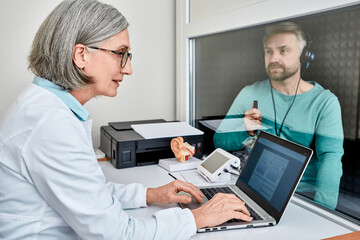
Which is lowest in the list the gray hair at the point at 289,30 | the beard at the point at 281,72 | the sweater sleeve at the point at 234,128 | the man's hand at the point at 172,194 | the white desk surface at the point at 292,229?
the white desk surface at the point at 292,229

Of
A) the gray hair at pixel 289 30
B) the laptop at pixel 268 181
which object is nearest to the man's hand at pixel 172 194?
the laptop at pixel 268 181

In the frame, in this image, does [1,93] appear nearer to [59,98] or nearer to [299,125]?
[59,98]

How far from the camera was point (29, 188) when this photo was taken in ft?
2.58

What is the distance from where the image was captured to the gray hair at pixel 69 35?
2.90 feet

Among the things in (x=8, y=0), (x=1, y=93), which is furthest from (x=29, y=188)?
(x=8, y=0)

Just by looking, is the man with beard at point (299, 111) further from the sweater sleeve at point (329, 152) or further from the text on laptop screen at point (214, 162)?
the text on laptop screen at point (214, 162)

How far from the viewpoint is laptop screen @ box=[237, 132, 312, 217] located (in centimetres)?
96

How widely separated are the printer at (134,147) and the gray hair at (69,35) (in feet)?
2.08

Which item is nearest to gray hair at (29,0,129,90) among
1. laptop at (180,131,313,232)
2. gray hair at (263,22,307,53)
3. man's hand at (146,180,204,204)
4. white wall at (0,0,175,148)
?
man's hand at (146,180,204,204)

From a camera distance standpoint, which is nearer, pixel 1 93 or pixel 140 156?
pixel 140 156

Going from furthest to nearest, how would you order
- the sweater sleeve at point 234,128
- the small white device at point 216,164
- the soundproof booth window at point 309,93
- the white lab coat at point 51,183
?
the sweater sleeve at point 234,128, the small white device at point 216,164, the soundproof booth window at point 309,93, the white lab coat at point 51,183

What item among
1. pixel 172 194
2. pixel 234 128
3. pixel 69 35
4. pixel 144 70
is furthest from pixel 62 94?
pixel 144 70

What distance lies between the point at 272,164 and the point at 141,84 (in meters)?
1.15

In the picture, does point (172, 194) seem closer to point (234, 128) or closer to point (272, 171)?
point (272, 171)
